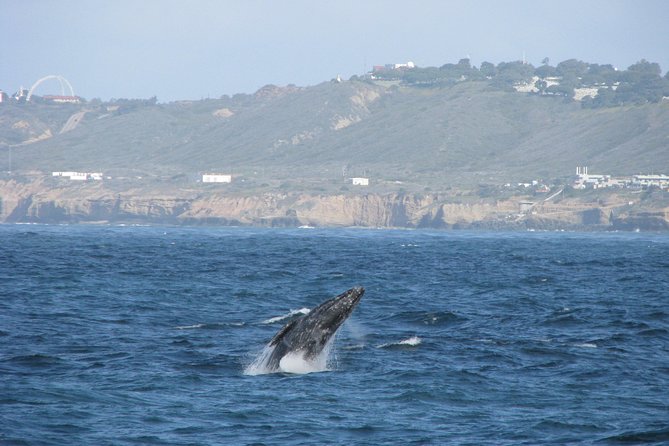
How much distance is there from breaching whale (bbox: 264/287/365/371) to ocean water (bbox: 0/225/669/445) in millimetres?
572

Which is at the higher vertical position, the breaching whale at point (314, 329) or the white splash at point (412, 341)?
the breaching whale at point (314, 329)

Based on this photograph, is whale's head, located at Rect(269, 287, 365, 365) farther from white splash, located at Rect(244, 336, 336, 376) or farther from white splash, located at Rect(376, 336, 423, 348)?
white splash, located at Rect(376, 336, 423, 348)

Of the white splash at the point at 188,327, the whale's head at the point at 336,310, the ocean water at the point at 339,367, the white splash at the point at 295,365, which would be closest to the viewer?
the ocean water at the point at 339,367

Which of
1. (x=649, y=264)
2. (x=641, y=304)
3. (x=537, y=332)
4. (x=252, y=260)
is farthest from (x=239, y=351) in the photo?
(x=649, y=264)

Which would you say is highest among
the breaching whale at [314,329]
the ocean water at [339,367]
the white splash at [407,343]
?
the breaching whale at [314,329]

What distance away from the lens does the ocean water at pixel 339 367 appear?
754 inches

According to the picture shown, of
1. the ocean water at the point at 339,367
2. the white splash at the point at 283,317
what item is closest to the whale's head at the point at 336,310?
the ocean water at the point at 339,367

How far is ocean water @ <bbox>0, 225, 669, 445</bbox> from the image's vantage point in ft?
62.8

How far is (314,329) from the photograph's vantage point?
76.0 feet

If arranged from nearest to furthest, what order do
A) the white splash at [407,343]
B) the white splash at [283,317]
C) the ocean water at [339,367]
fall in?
the ocean water at [339,367], the white splash at [407,343], the white splash at [283,317]

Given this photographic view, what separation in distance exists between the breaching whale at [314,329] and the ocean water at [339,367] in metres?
0.57

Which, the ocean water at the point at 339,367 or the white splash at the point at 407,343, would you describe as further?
the white splash at the point at 407,343

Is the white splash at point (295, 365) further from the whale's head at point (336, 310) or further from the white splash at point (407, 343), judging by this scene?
the white splash at point (407, 343)

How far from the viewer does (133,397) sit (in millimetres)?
21203
